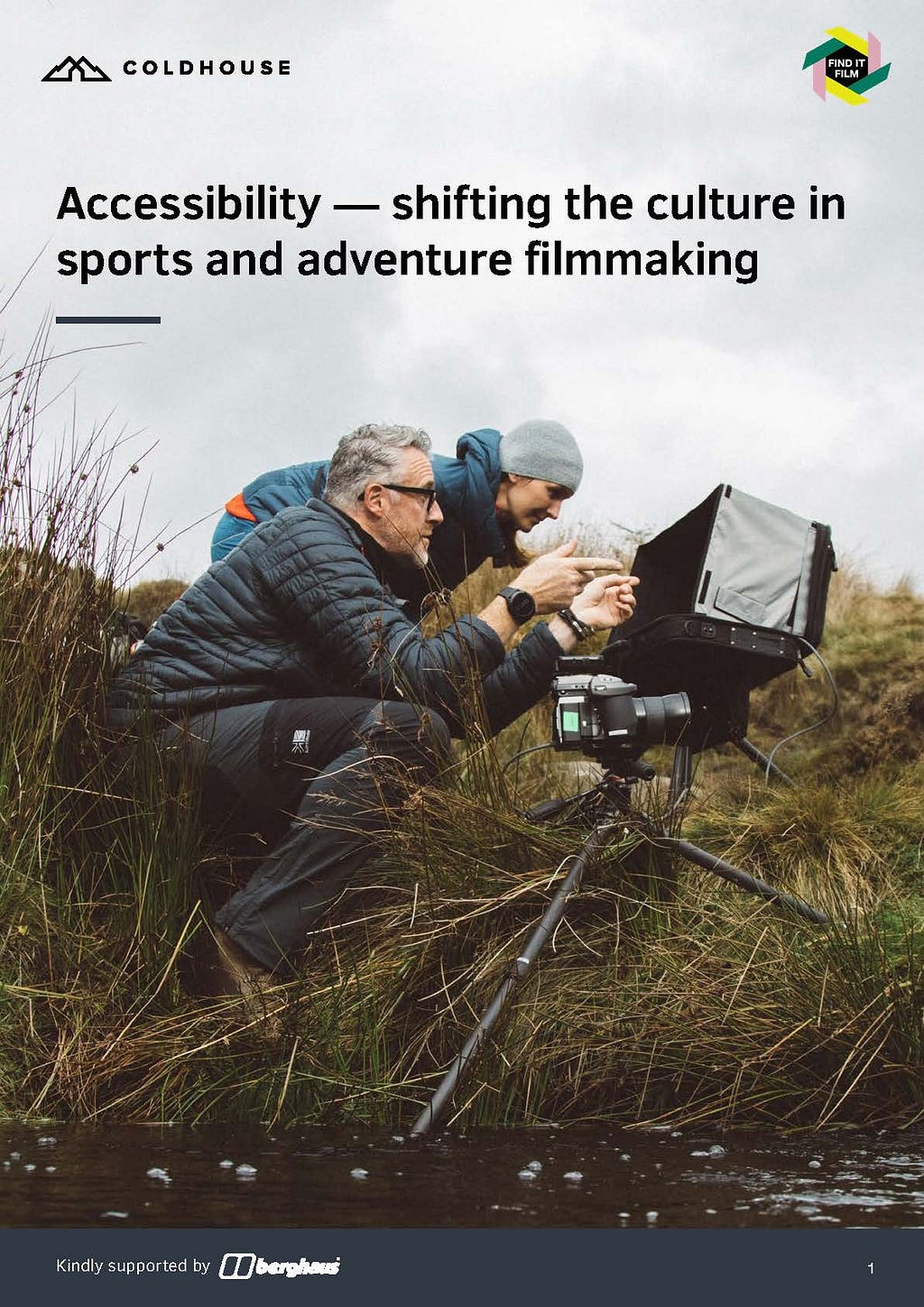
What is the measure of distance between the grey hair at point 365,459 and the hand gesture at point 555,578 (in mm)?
458

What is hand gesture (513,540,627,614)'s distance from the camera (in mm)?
3814

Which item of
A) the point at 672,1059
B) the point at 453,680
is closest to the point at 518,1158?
the point at 672,1059

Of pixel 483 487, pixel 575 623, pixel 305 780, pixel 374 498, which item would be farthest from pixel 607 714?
pixel 483 487

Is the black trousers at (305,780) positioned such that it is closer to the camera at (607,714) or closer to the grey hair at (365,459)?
the camera at (607,714)

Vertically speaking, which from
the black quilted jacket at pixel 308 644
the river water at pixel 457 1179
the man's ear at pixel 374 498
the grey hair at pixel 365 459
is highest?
the grey hair at pixel 365 459

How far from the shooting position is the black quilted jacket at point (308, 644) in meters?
3.61

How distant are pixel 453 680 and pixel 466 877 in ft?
1.63

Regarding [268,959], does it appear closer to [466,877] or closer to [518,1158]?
[466,877]

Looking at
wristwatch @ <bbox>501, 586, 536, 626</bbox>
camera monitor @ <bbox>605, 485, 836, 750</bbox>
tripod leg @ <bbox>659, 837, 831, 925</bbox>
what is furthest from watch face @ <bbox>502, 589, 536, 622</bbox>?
camera monitor @ <bbox>605, 485, 836, 750</bbox>

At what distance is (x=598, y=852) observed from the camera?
10.9ft

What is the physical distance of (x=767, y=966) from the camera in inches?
127

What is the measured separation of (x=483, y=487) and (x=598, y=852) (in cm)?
234

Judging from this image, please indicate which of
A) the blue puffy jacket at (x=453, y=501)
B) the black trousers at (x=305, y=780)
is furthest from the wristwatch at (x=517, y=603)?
the blue puffy jacket at (x=453, y=501)

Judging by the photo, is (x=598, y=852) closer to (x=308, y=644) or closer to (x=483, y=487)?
(x=308, y=644)
